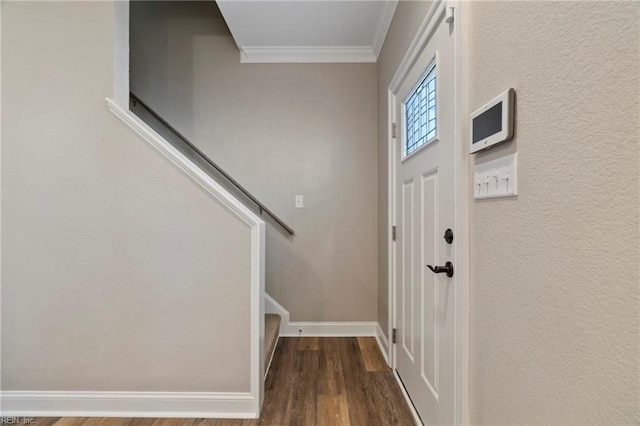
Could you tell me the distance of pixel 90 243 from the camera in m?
1.48

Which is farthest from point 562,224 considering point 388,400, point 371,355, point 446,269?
point 371,355

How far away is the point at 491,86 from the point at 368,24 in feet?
5.34

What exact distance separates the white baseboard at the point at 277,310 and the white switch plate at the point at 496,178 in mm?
1913

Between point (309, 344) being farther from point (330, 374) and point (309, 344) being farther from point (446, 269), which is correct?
point (446, 269)

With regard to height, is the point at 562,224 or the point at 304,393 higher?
the point at 562,224

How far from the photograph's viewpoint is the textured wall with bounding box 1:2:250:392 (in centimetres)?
147

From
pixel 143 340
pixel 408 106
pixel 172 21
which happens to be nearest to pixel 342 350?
pixel 143 340

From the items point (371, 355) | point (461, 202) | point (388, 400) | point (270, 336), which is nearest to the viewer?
point (461, 202)

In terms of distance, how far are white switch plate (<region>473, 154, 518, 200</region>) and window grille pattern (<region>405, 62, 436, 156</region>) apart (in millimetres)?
427

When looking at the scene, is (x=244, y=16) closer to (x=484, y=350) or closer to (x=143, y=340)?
(x=143, y=340)

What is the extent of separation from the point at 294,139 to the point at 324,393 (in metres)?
1.88

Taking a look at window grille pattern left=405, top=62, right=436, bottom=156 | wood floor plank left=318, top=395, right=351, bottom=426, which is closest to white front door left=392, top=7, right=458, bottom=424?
window grille pattern left=405, top=62, right=436, bottom=156

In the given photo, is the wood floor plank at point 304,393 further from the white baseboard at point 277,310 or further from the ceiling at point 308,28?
the ceiling at point 308,28

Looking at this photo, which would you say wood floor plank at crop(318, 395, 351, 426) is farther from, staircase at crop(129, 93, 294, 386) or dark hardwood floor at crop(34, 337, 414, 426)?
staircase at crop(129, 93, 294, 386)
